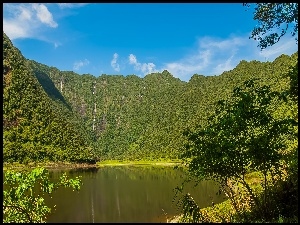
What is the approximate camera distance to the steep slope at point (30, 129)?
410 ft

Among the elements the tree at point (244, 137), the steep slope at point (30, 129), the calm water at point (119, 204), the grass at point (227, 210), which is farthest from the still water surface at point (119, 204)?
the steep slope at point (30, 129)

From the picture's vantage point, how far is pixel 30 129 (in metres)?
142

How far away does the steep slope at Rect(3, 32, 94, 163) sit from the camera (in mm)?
124844

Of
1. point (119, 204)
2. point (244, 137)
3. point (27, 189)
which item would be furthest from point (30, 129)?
point (27, 189)

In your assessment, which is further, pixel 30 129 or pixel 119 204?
pixel 30 129

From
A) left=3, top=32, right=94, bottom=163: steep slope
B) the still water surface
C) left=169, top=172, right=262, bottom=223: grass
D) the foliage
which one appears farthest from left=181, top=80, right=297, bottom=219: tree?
left=3, top=32, right=94, bottom=163: steep slope

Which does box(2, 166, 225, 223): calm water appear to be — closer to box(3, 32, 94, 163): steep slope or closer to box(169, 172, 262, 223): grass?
box(169, 172, 262, 223): grass

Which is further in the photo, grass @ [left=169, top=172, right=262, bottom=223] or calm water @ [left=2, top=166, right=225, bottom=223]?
calm water @ [left=2, top=166, right=225, bottom=223]

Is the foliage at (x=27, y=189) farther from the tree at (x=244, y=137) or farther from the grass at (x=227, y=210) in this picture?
the grass at (x=227, y=210)

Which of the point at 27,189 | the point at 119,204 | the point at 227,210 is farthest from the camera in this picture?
the point at 119,204

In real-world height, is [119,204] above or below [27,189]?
below

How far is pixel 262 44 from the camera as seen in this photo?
1223cm

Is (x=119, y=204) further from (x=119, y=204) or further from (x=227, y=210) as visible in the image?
(x=227, y=210)

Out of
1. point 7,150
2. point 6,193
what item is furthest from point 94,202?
point 7,150
